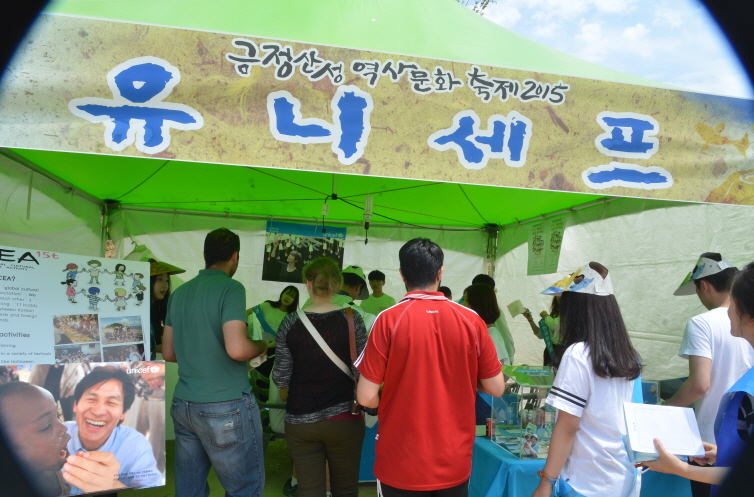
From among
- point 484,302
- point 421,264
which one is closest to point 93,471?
point 421,264

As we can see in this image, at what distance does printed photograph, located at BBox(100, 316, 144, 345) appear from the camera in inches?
89.7

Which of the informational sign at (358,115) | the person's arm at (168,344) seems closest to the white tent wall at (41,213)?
the person's arm at (168,344)

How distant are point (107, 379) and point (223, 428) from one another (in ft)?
1.71

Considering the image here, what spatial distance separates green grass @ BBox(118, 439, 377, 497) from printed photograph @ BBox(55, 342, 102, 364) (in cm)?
159

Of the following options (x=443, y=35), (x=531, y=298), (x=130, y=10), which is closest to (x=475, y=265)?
(x=531, y=298)

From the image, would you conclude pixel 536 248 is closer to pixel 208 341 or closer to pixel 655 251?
pixel 655 251

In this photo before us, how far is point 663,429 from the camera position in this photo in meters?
1.38

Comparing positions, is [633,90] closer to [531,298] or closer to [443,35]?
[443,35]


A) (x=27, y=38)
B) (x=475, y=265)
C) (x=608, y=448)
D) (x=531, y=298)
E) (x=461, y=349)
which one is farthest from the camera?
(x=475, y=265)

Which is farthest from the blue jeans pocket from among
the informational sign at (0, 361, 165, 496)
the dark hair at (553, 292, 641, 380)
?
the dark hair at (553, 292, 641, 380)

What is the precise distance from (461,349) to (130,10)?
1687mm

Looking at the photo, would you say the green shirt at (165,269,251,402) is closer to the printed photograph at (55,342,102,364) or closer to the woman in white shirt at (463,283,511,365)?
the printed photograph at (55,342,102,364)

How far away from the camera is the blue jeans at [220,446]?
2102 millimetres

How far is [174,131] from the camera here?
151cm
